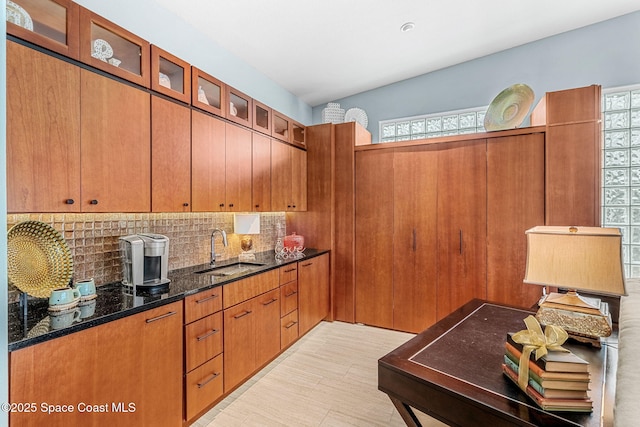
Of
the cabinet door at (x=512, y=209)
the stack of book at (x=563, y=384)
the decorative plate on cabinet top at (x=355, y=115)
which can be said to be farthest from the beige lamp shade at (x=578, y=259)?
the decorative plate on cabinet top at (x=355, y=115)

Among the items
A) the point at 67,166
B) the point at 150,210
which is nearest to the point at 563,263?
the point at 150,210

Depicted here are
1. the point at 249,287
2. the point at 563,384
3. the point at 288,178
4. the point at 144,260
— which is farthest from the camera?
the point at 288,178

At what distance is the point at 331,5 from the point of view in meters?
2.59

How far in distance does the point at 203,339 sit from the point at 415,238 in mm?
2349

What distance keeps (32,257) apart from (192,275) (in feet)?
3.17

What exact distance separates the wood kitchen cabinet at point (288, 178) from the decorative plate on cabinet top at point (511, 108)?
206 centimetres

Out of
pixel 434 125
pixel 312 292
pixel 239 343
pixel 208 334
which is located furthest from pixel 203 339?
pixel 434 125

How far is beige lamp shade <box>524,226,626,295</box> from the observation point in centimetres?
133

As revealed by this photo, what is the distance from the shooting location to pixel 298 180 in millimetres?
3656

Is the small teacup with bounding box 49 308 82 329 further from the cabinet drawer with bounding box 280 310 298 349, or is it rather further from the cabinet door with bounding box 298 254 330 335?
the cabinet door with bounding box 298 254 330 335

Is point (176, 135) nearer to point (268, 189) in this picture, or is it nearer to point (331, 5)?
point (268, 189)

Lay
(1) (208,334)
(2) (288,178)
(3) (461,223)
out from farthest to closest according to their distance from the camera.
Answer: (2) (288,178)
(3) (461,223)
(1) (208,334)

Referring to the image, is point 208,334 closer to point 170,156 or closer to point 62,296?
point 62,296

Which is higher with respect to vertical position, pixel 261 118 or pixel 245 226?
pixel 261 118
